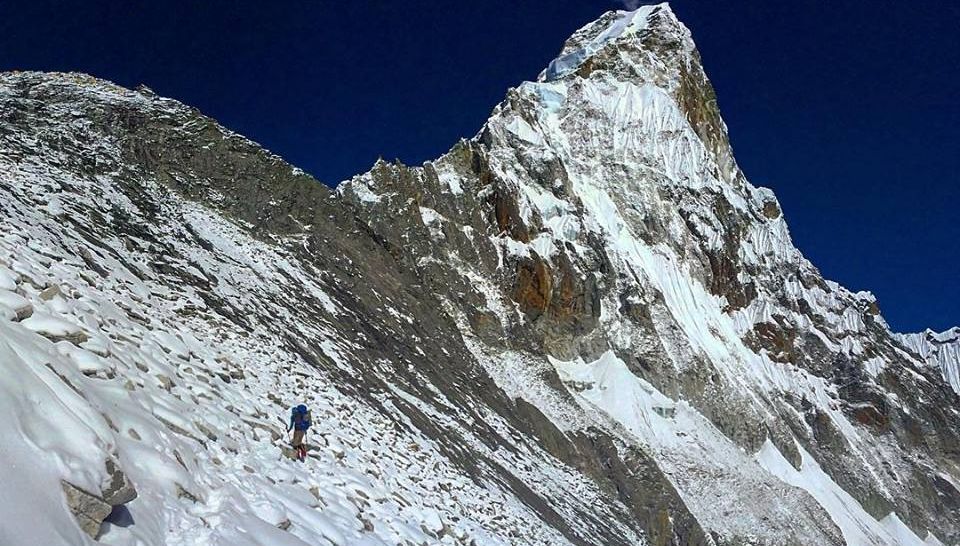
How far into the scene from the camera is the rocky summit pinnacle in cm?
761

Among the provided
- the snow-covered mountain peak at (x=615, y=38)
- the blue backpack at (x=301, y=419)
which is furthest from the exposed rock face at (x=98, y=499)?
the snow-covered mountain peak at (x=615, y=38)

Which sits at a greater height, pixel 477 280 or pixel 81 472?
pixel 477 280

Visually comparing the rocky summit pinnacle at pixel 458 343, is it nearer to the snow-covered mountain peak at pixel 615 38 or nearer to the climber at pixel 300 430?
the climber at pixel 300 430

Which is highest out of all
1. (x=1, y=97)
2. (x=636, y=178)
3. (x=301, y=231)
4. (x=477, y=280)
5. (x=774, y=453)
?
(x=636, y=178)

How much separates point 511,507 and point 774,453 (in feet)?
181

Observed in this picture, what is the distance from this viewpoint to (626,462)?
1815 inches

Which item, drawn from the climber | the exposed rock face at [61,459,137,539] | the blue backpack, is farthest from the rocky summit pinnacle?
the blue backpack

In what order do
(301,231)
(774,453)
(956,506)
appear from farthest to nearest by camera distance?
(956,506) < (774,453) < (301,231)

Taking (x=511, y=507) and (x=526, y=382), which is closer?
(x=511, y=507)

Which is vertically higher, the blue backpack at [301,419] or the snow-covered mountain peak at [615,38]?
the snow-covered mountain peak at [615,38]

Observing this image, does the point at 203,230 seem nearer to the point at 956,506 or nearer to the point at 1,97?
the point at 1,97

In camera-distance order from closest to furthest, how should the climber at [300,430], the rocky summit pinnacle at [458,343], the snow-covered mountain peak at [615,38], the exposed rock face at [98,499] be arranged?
the exposed rock face at [98,499] → the rocky summit pinnacle at [458,343] → the climber at [300,430] → the snow-covered mountain peak at [615,38]

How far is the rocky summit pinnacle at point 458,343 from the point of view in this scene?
7.61 meters

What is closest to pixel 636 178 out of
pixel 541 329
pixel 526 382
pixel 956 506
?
pixel 541 329
